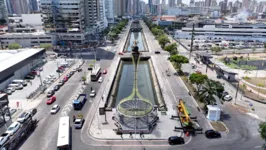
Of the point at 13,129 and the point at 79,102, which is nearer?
the point at 13,129

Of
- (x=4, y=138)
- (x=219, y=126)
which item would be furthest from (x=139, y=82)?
(x=4, y=138)

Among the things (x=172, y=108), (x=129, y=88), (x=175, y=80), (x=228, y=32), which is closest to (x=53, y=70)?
(x=129, y=88)

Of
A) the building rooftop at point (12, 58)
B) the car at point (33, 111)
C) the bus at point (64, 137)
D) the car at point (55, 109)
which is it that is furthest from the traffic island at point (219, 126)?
the building rooftop at point (12, 58)

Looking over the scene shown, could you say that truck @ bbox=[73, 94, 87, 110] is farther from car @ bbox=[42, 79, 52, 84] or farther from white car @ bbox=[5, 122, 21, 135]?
car @ bbox=[42, 79, 52, 84]

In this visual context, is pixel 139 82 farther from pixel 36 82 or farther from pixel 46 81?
pixel 36 82

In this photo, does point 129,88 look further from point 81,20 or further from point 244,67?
point 81,20

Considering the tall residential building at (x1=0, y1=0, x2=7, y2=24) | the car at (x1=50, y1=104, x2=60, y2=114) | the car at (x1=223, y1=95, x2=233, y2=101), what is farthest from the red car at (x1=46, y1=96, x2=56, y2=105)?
the tall residential building at (x1=0, y1=0, x2=7, y2=24)
